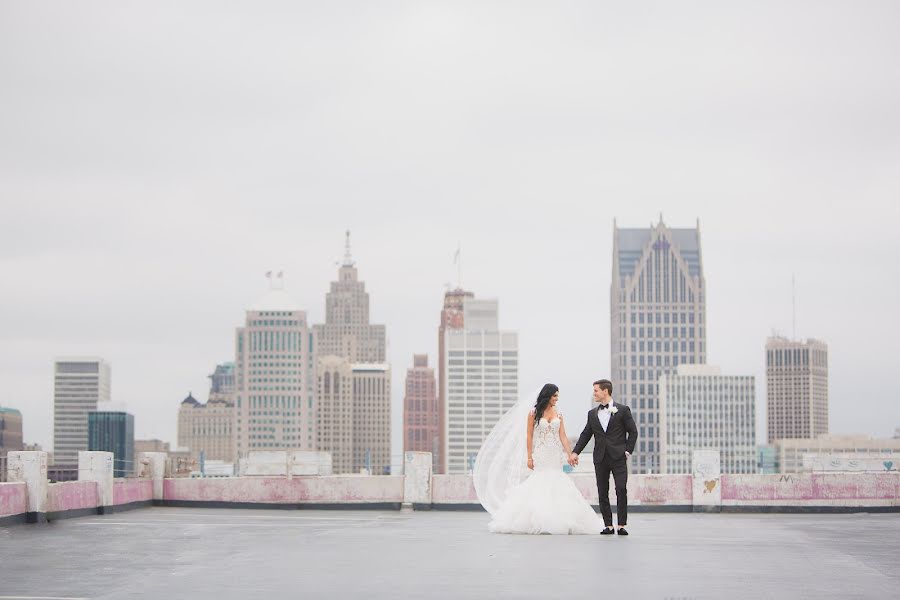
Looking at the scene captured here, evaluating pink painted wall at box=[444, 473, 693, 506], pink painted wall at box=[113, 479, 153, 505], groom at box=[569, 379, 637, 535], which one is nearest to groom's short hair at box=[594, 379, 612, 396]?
groom at box=[569, 379, 637, 535]

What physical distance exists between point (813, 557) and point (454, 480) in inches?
554

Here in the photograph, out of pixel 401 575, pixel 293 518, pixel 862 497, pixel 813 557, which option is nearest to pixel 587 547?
pixel 813 557

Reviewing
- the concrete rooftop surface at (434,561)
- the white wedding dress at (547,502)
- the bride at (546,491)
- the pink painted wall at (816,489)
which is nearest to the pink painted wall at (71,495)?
the concrete rooftop surface at (434,561)

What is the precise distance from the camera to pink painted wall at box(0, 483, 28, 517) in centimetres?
2331

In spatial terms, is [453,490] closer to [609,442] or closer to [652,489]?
[652,489]

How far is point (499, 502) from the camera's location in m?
23.6

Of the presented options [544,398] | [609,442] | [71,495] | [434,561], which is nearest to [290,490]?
[71,495]

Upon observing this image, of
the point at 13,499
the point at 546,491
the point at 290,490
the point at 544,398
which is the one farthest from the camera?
the point at 290,490

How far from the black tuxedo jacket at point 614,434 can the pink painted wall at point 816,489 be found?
953 cm

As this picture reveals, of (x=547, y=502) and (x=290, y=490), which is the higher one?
(x=547, y=502)

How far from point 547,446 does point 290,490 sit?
1074 centimetres

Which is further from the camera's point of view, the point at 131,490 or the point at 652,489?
the point at 131,490

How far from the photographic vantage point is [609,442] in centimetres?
2036

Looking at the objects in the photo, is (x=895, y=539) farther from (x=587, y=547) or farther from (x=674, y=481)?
(x=674, y=481)
